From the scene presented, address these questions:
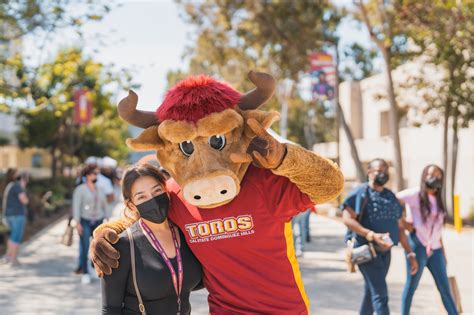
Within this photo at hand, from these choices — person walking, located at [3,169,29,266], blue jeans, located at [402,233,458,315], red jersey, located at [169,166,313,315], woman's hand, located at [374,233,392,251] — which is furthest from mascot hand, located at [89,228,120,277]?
person walking, located at [3,169,29,266]

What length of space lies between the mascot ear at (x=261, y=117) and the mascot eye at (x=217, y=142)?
0.39 feet

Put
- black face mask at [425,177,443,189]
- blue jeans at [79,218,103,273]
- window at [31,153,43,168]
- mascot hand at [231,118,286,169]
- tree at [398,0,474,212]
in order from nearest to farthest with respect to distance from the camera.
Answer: mascot hand at [231,118,286,169] < black face mask at [425,177,443,189] < blue jeans at [79,218,103,273] < tree at [398,0,474,212] < window at [31,153,43,168]

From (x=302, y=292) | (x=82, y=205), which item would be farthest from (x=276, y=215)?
(x=82, y=205)

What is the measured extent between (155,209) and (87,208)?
19.9 ft

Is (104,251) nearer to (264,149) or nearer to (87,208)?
(264,149)

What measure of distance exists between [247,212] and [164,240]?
0.43 meters

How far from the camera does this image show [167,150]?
3.04 metres

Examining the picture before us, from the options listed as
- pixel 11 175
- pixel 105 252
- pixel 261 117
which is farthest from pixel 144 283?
pixel 11 175

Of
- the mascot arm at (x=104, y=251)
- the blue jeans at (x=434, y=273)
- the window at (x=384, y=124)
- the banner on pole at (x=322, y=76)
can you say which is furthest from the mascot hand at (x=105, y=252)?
the window at (x=384, y=124)

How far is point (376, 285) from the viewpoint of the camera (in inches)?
205

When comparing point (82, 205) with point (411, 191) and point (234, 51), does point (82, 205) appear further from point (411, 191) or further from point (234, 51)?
point (234, 51)

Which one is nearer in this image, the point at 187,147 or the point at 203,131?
the point at 203,131

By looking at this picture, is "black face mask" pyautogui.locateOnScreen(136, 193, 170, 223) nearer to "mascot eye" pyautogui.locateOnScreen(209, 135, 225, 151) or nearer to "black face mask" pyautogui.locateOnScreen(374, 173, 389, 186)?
"mascot eye" pyautogui.locateOnScreen(209, 135, 225, 151)

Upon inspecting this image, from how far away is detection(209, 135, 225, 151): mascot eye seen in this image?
9.59 ft
